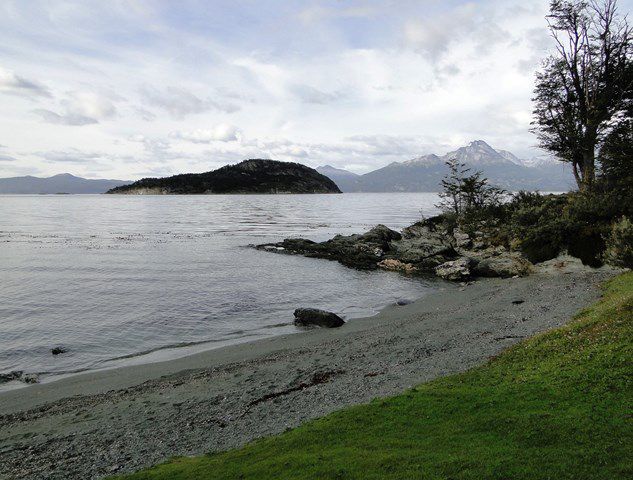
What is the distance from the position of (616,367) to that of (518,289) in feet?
63.2

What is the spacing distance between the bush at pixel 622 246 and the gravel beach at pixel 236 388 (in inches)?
74.6

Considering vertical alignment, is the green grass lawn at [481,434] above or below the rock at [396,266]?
above

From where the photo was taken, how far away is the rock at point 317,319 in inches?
962

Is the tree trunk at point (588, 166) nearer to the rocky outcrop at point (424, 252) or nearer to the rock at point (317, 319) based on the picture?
the rocky outcrop at point (424, 252)

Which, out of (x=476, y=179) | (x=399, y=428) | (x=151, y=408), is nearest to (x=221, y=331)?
(x=151, y=408)

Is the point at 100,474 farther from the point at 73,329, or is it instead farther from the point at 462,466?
the point at 73,329

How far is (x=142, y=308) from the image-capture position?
2781 centimetres

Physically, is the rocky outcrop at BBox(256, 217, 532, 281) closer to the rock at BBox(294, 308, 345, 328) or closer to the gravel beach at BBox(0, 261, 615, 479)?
the gravel beach at BBox(0, 261, 615, 479)

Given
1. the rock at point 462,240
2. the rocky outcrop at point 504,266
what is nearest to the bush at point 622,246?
the rocky outcrop at point 504,266

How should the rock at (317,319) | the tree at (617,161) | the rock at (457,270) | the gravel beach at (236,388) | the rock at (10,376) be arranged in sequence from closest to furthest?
the gravel beach at (236,388) → the rock at (10,376) → the rock at (317,319) → the tree at (617,161) → the rock at (457,270)

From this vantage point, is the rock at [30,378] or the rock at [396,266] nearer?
the rock at [30,378]

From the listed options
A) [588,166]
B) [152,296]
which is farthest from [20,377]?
[588,166]

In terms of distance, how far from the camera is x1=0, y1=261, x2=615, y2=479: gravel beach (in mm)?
11023

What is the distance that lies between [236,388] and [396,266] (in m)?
30.2
